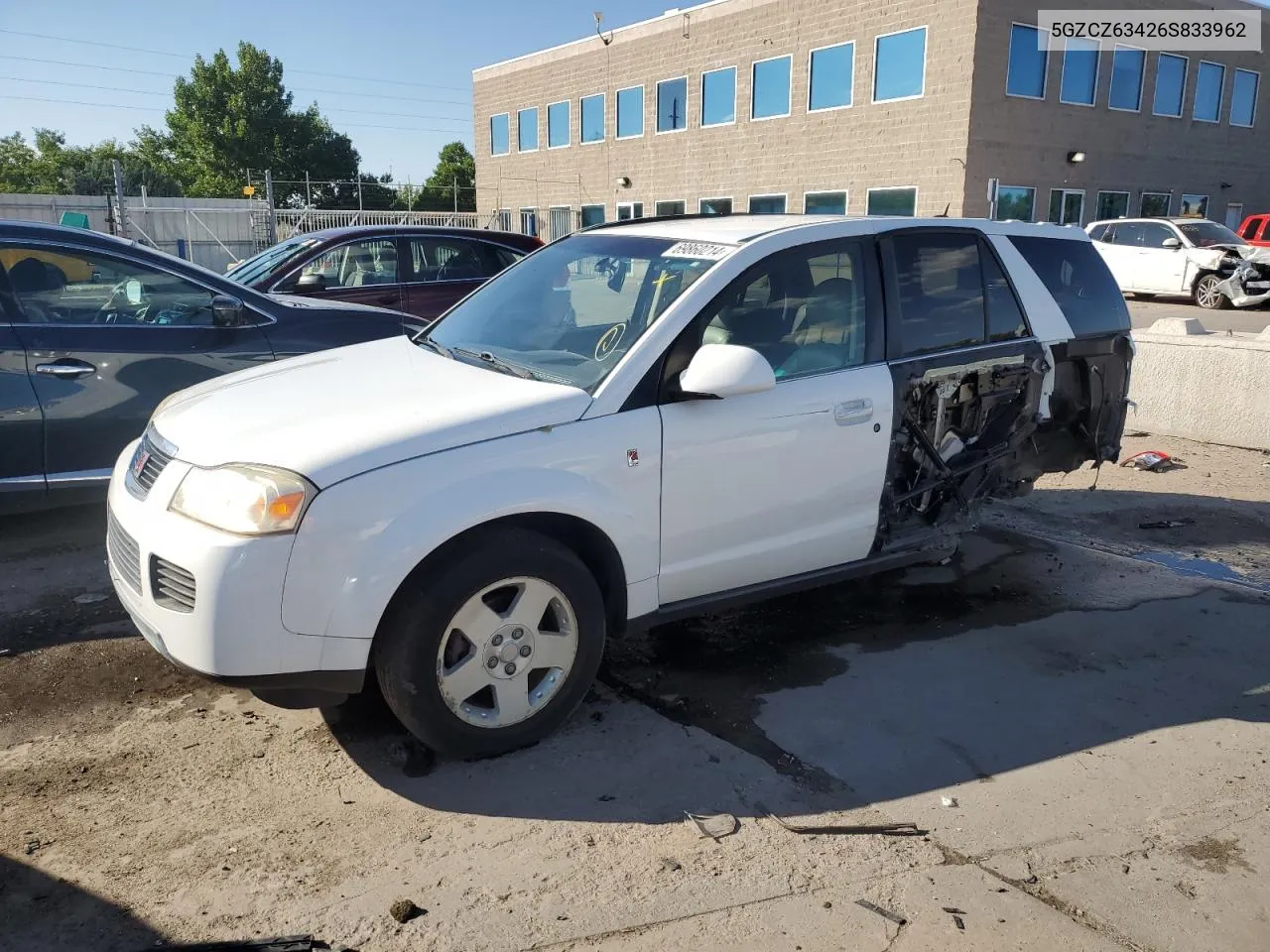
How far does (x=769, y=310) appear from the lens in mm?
4035

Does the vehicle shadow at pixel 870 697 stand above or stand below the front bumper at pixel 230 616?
below

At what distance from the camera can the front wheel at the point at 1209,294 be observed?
18906 mm

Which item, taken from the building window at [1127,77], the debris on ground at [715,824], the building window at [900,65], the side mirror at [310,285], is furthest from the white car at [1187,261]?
the debris on ground at [715,824]

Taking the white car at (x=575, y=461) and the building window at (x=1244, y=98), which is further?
the building window at (x=1244, y=98)

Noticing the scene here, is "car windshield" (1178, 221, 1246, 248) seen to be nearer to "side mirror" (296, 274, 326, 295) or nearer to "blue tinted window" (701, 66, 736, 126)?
"blue tinted window" (701, 66, 736, 126)

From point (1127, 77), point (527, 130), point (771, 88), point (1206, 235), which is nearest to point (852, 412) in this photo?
point (1206, 235)

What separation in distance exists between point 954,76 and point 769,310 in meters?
22.1

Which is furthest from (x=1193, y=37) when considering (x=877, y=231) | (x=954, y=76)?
(x=877, y=231)

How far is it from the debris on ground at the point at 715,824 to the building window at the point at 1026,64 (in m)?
24.4

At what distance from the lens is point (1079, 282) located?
5395mm

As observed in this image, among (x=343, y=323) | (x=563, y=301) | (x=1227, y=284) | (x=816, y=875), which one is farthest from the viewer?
(x=1227, y=284)

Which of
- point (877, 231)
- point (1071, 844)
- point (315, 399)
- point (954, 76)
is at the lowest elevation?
point (1071, 844)

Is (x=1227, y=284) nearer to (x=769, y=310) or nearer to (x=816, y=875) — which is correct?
(x=769, y=310)

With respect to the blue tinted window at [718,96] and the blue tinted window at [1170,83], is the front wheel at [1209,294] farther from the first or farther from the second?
the blue tinted window at [718,96]
